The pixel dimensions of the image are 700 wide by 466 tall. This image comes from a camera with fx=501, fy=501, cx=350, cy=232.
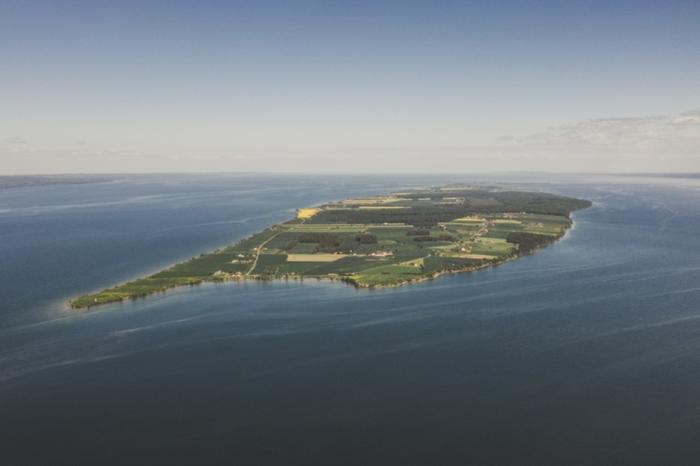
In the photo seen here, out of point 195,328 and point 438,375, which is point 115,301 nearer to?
point 195,328

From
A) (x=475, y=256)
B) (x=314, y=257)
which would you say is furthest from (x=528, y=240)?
(x=314, y=257)

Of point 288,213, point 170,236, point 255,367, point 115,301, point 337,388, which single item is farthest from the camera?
point 288,213

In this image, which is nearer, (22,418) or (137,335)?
(22,418)

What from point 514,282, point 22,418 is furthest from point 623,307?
point 22,418

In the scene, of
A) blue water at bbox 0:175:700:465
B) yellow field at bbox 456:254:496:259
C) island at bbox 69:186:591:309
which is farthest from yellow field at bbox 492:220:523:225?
blue water at bbox 0:175:700:465

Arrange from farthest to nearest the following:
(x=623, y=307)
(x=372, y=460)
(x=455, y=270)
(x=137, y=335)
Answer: (x=455, y=270)
(x=623, y=307)
(x=137, y=335)
(x=372, y=460)

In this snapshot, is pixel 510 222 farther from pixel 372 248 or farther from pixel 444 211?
pixel 372 248

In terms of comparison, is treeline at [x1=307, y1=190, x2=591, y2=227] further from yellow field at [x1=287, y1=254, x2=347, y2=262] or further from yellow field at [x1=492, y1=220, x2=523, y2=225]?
yellow field at [x1=287, y1=254, x2=347, y2=262]
